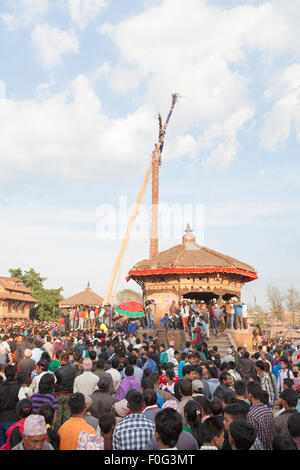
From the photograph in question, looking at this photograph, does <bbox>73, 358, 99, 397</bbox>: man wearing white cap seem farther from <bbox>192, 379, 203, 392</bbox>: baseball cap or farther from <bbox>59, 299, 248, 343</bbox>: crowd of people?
<bbox>59, 299, 248, 343</bbox>: crowd of people

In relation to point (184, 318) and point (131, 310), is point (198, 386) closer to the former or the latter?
point (184, 318)

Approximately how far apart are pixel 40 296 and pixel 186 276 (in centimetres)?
4223

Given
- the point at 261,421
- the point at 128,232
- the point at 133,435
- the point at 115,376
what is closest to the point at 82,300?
the point at 128,232

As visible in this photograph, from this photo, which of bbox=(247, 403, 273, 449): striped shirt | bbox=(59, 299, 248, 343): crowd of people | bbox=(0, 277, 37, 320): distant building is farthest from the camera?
bbox=(0, 277, 37, 320): distant building

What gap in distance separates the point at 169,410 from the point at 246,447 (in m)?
0.88

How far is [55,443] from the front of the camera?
4.42 metres

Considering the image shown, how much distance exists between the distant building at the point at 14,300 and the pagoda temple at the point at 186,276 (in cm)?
2923

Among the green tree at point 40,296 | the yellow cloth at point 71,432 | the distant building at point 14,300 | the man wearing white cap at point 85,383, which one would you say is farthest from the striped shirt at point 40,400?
the green tree at point 40,296

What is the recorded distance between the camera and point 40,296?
6112 cm

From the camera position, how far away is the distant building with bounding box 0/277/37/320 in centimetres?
4941

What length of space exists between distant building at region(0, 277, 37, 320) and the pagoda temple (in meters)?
29.2

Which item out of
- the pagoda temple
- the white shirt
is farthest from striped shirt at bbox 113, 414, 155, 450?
the pagoda temple
